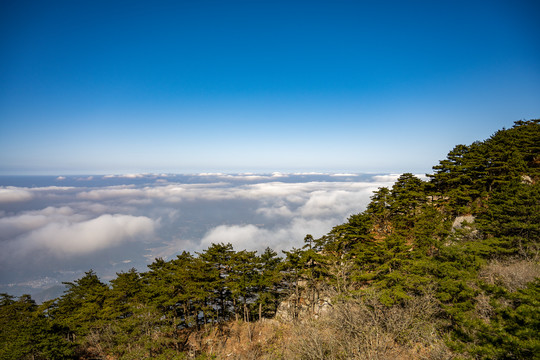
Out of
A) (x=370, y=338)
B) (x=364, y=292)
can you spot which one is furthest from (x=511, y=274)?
(x=370, y=338)

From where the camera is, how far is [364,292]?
1880cm

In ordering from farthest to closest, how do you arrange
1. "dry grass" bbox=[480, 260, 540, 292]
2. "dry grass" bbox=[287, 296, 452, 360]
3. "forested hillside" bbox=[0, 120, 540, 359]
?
1. "dry grass" bbox=[480, 260, 540, 292]
2. "forested hillside" bbox=[0, 120, 540, 359]
3. "dry grass" bbox=[287, 296, 452, 360]

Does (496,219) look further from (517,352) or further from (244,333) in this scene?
(244,333)

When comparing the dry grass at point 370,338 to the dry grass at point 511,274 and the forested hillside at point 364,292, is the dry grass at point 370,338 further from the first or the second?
the dry grass at point 511,274

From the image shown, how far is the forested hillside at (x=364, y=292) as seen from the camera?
1390 cm

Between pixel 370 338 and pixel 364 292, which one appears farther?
pixel 364 292

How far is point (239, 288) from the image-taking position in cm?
2916

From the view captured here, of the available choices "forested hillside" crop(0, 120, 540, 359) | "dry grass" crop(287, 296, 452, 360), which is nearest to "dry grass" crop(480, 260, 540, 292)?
"forested hillside" crop(0, 120, 540, 359)

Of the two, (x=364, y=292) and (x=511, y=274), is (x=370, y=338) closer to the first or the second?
(x=364, y=292)

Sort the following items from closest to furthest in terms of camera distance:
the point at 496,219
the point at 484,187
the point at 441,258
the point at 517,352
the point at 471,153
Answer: the point at 517,352 → the point at 441,258 → the point at 496,219 → the point at 484,187 → the point at 471,153

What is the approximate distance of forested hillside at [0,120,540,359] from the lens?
45.6 ft

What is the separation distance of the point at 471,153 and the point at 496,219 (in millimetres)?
17013

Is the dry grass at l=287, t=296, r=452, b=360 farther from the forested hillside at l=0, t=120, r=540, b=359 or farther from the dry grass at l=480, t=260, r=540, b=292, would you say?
the dry grass at l=480, t=260, r=540, b=292

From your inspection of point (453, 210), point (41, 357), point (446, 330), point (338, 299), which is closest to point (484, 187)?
point (453, 210)
